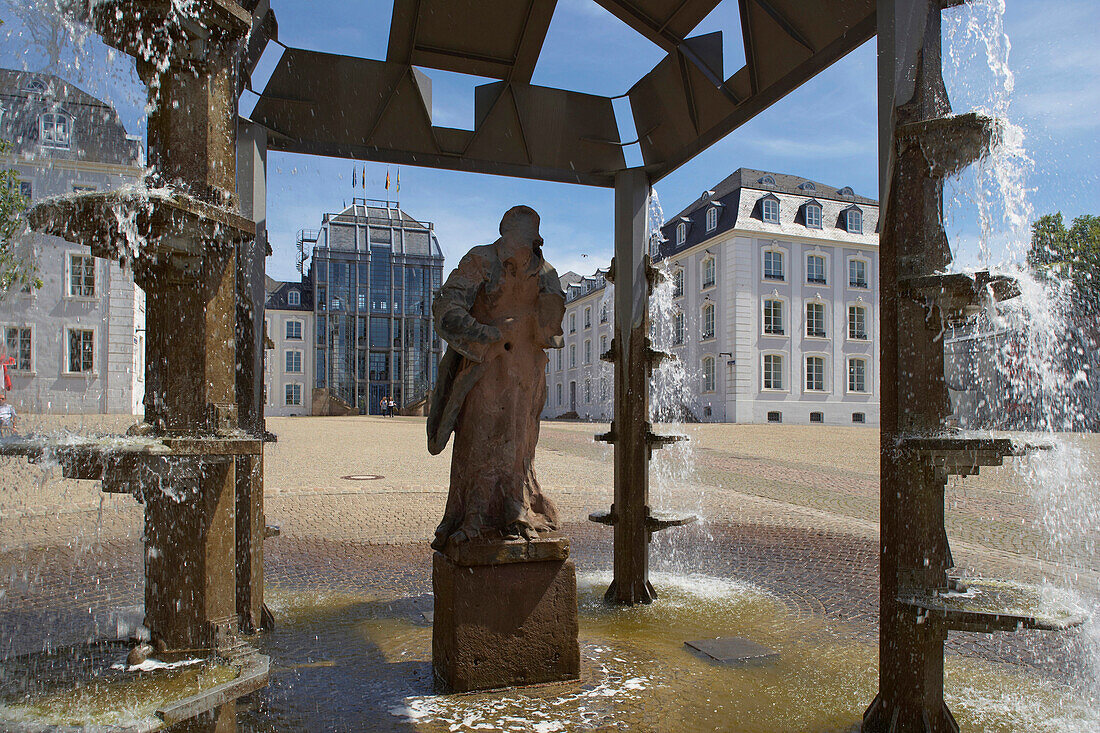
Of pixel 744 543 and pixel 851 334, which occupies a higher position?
pixel 851 334

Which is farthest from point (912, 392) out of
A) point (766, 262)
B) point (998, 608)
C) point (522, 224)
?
point (766, 262)

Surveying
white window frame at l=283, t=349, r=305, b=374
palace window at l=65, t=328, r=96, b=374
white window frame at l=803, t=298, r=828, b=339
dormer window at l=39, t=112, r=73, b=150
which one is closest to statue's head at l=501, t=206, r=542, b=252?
dormer window at l=39, t=112, r=73, b=150

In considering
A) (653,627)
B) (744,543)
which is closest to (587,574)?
(653,627)

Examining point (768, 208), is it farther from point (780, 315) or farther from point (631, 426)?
point (631, 426)

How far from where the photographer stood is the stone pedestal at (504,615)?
11.7 ft

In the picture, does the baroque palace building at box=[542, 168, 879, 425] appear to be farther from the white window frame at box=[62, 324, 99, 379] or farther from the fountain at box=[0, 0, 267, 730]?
the fountain at box=[0, 0, 267, 730]

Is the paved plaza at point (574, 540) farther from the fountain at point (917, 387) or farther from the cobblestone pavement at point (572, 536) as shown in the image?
the fountain at point (917, 387)

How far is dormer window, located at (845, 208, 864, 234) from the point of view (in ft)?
131

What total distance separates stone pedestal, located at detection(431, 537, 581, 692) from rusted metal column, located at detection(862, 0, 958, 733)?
1.45 meters

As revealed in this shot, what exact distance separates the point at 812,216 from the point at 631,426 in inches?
1458

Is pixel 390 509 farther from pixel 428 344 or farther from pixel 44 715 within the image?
pixel 428 344

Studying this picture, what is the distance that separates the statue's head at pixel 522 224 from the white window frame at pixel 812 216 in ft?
124

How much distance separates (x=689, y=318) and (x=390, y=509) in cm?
3230

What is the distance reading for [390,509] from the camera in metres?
9.65
